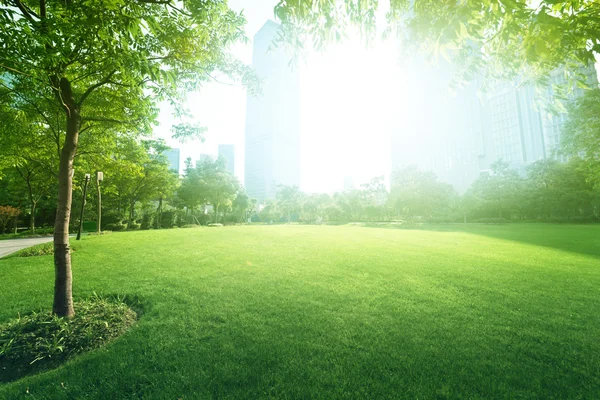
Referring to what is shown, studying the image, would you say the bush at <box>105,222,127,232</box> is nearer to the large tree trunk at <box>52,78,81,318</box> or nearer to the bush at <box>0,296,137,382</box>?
the bush at <box>0,296,137,382</box>

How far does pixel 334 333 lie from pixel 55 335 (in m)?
4.21

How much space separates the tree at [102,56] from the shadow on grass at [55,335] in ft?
1.07

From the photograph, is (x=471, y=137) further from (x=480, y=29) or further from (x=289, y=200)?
(x=480, y=29)

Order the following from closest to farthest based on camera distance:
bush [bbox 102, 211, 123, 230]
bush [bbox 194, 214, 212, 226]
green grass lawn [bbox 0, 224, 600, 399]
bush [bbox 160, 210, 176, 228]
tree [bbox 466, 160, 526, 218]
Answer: green grass lawn [bbox 0, 224, 600, 399], bush [bbox 102, 211, 123, 230], bush [bbox 160, 210, 176, 228], bush [bbox 194, 214, 212, 226], tree [bbox 466, 160, 526, 218]

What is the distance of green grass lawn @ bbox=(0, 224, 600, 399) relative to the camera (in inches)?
110

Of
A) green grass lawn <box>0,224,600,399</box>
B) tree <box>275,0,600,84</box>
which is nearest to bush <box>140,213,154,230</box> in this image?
green grass lawn <box>0,224,600,399</box>

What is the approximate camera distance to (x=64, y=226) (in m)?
4.36

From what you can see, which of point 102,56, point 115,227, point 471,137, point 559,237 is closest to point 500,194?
point 559,237

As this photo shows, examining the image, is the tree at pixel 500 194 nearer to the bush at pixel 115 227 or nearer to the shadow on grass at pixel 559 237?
the shadow on grass at pixel 559 237

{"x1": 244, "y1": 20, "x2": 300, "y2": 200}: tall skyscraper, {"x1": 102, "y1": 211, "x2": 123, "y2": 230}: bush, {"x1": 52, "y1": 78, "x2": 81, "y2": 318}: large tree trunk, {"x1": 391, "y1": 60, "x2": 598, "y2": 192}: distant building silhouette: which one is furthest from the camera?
{"x1": 244, "y1": 20, "x2": 300, "y2": 200}: tall skyscraper

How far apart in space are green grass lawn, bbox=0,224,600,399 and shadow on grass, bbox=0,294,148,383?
0.30m

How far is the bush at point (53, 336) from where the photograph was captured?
133 inches

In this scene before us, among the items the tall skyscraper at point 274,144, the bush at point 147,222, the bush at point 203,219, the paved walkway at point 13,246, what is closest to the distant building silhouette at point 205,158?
the bush at point 203,219

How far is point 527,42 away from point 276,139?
132m
